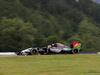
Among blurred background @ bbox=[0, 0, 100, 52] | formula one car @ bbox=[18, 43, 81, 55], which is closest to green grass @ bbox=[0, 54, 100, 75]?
formula one car @ bbox=[18, 43, 81, 55]

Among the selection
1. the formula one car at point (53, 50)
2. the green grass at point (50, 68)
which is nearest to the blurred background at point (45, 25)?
the formula one car at point (53, 50)

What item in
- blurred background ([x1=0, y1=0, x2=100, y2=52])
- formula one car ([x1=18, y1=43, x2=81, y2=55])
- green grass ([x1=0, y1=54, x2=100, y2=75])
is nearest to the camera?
green grass ([x1=0, y1=54, x2=100, y2=75])

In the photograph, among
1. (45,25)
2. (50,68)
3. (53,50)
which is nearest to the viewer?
(50,68)

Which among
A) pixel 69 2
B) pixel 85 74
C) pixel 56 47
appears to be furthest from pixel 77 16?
pixel 85 74

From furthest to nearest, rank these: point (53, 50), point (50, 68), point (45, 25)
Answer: point (45, 25)
point (53, 50)
point (50, 68)

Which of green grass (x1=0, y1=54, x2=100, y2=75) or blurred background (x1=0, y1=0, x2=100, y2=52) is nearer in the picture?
green grass (x1=0, y1=54, x2=100, y2=75)

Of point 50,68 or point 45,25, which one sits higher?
point 45,25

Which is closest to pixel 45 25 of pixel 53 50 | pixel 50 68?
pixel 53 50

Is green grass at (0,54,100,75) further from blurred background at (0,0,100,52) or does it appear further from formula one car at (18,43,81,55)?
blurred background at (0,0,100,52)

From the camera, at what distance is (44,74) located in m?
9.62

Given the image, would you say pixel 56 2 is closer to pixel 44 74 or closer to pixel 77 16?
pixel 77 16

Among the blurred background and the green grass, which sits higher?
the blurred background

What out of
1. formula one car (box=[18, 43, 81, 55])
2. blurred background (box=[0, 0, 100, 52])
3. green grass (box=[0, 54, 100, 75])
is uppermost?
blurred background (box=[0, 0, 100, 52])

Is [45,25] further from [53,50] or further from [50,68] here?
[50,68]
